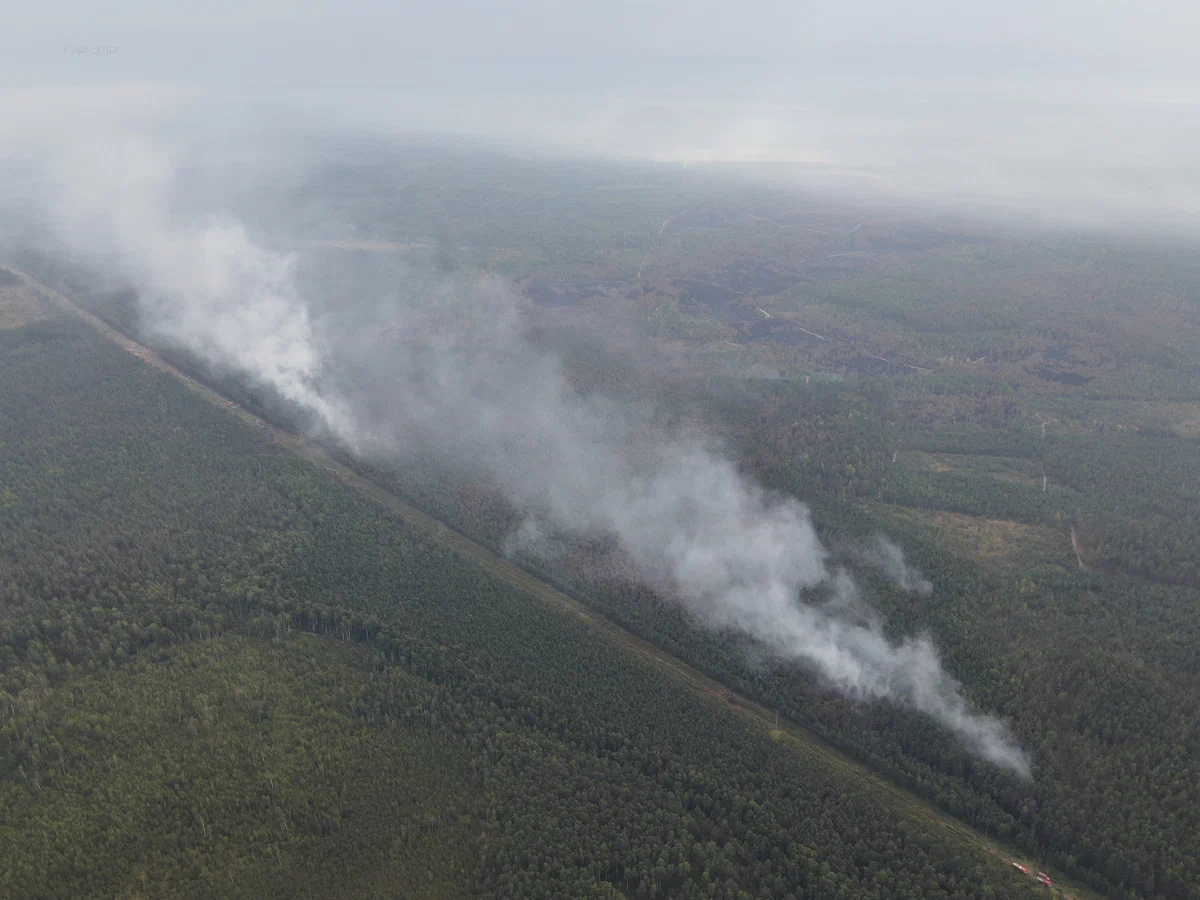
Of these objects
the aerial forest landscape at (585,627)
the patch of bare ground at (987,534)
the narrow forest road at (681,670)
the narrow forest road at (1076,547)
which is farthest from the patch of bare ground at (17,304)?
the narrow forest road at (1076,547)

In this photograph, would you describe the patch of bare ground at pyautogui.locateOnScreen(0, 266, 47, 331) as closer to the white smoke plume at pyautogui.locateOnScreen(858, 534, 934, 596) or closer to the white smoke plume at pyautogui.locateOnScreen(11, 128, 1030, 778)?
the white smoke plume at pyautogui.locateOnScreen(11, 128, 1030, 778)

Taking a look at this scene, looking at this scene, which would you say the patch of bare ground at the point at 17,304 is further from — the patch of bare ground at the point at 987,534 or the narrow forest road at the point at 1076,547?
the narrow forest road at the point at 1076,547

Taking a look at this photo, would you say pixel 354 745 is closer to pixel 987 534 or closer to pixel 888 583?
pixel 888 583

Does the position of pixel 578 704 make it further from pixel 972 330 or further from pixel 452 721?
pixel 972 330

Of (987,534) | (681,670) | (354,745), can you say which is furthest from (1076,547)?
(354,745)

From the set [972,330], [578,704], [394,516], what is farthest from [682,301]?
[578,704]

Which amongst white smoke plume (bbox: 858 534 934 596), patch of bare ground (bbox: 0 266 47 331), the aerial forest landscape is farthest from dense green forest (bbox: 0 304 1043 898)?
patch of bare ground (bbox: 0 266 47 331)
